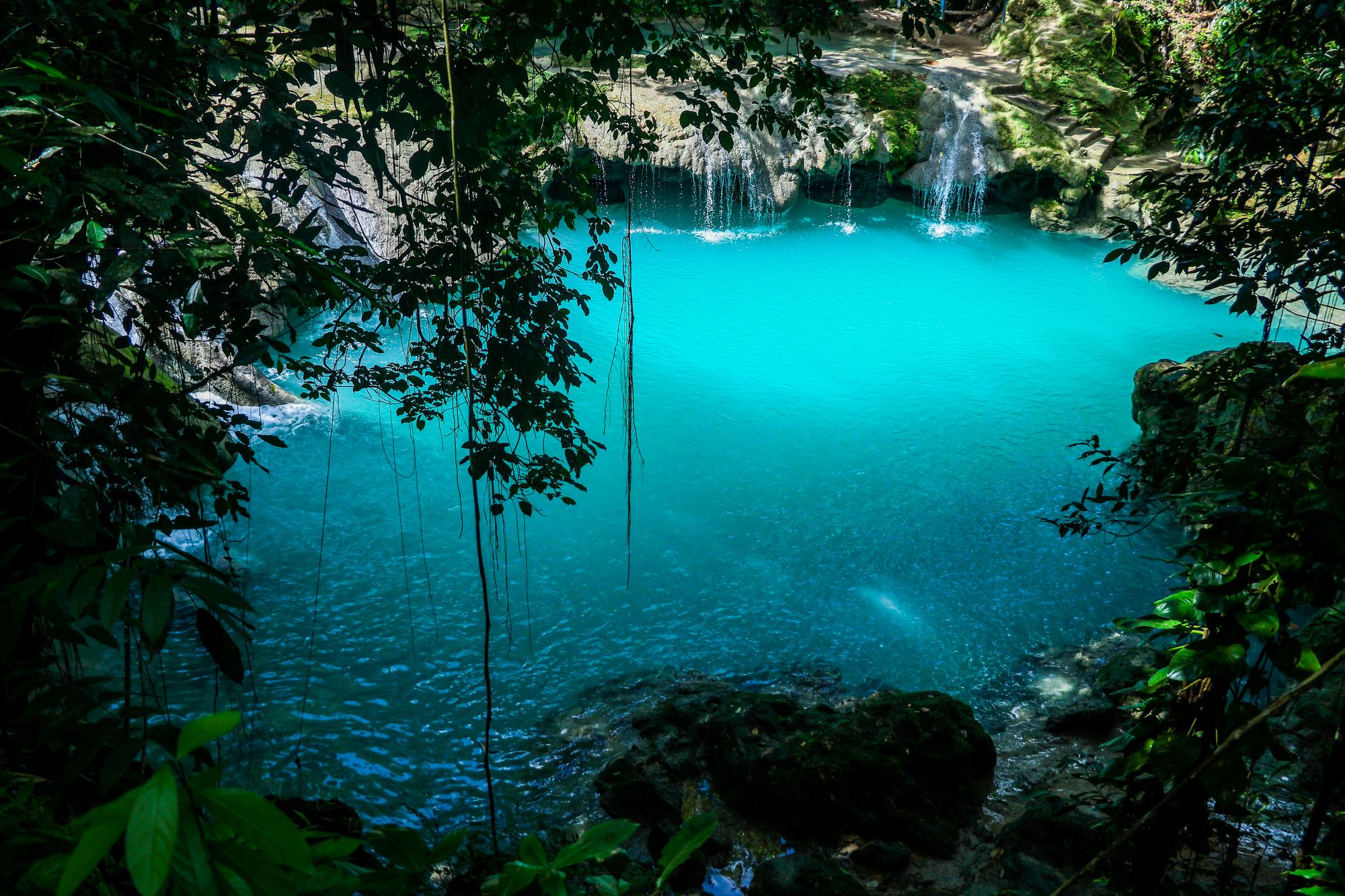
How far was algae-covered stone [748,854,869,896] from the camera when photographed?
3016 millimetres

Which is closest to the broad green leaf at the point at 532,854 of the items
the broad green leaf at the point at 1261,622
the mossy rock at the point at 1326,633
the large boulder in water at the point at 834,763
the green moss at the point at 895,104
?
the mossy rock at the point at 1326,633

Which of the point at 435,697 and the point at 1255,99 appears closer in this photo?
the point at 1255,99

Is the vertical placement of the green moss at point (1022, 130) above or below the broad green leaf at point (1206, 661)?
above

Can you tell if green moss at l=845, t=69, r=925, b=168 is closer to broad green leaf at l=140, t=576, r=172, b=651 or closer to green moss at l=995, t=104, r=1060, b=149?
green moss at l=995, t=104, r=1060, b=149

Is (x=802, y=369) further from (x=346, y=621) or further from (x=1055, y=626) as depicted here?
(x=346, y=621)

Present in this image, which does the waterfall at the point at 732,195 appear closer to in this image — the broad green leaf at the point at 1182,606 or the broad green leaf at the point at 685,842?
Answer: the broad green leaf at the point at 1182,606

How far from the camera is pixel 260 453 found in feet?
21.2

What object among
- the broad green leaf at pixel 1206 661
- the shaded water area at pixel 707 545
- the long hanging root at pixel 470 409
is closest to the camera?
the long hanging root at pixel 470 409

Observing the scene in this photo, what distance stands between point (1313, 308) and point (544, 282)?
2.39 metres

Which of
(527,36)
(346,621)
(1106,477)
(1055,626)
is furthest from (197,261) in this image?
(1106,477)

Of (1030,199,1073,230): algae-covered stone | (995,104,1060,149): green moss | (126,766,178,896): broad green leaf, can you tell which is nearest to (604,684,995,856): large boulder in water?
(126,766,178,896): broad green leaf

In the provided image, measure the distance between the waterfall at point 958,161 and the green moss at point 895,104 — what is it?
400 millimetres

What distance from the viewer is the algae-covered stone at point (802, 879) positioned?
3.02 meters

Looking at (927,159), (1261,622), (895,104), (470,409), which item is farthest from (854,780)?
(895,104)
